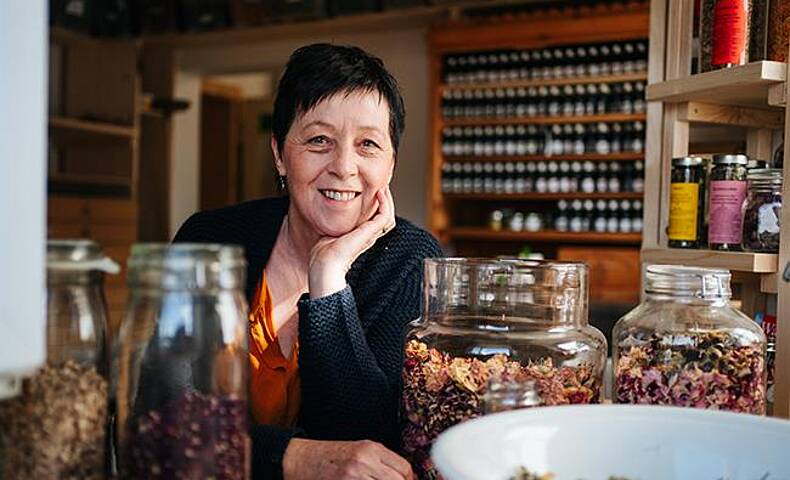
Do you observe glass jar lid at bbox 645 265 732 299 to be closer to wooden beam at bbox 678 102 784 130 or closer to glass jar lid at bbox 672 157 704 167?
glass jar lid at bbox 672 157 704 167

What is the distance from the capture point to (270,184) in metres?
6.33

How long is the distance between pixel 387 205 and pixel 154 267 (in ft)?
2.43

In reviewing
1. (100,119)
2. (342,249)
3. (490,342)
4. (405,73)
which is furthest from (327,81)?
(405,73)

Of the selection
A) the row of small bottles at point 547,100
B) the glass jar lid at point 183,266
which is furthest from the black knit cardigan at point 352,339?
the row of small bottles at point 547,100

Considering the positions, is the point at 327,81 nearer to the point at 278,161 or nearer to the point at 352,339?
the point at 278,161

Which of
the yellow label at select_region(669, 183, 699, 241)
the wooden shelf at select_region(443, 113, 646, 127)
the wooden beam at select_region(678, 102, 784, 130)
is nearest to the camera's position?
the yellow label at select_region(669, 183, 699, 241)

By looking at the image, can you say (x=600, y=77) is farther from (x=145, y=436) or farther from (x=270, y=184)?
(x=145, y=436)

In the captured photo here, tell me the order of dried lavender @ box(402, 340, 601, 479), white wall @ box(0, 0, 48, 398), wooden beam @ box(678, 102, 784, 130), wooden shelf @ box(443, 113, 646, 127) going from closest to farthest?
1. white wall @ box(0, 0, 48, 398)
2. dried lavender @ box(402, 340, 601, 479)
3. wooden beam @ box(678, 102, 784, 130)
4. wooden shelf @ box(443, 113, 646, 127)

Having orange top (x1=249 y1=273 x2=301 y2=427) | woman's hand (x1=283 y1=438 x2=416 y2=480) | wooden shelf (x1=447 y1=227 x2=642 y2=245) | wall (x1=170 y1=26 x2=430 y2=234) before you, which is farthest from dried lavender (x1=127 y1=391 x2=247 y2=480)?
wall (x1=170 y1=26 x2=430 y2=234)

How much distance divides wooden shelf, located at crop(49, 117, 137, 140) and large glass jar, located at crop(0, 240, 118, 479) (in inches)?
139

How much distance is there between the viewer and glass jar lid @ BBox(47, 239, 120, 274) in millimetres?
646

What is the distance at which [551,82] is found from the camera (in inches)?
164

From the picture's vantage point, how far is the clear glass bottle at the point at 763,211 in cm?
109

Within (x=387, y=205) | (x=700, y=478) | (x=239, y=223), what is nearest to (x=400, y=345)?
(x=387, y=205)
